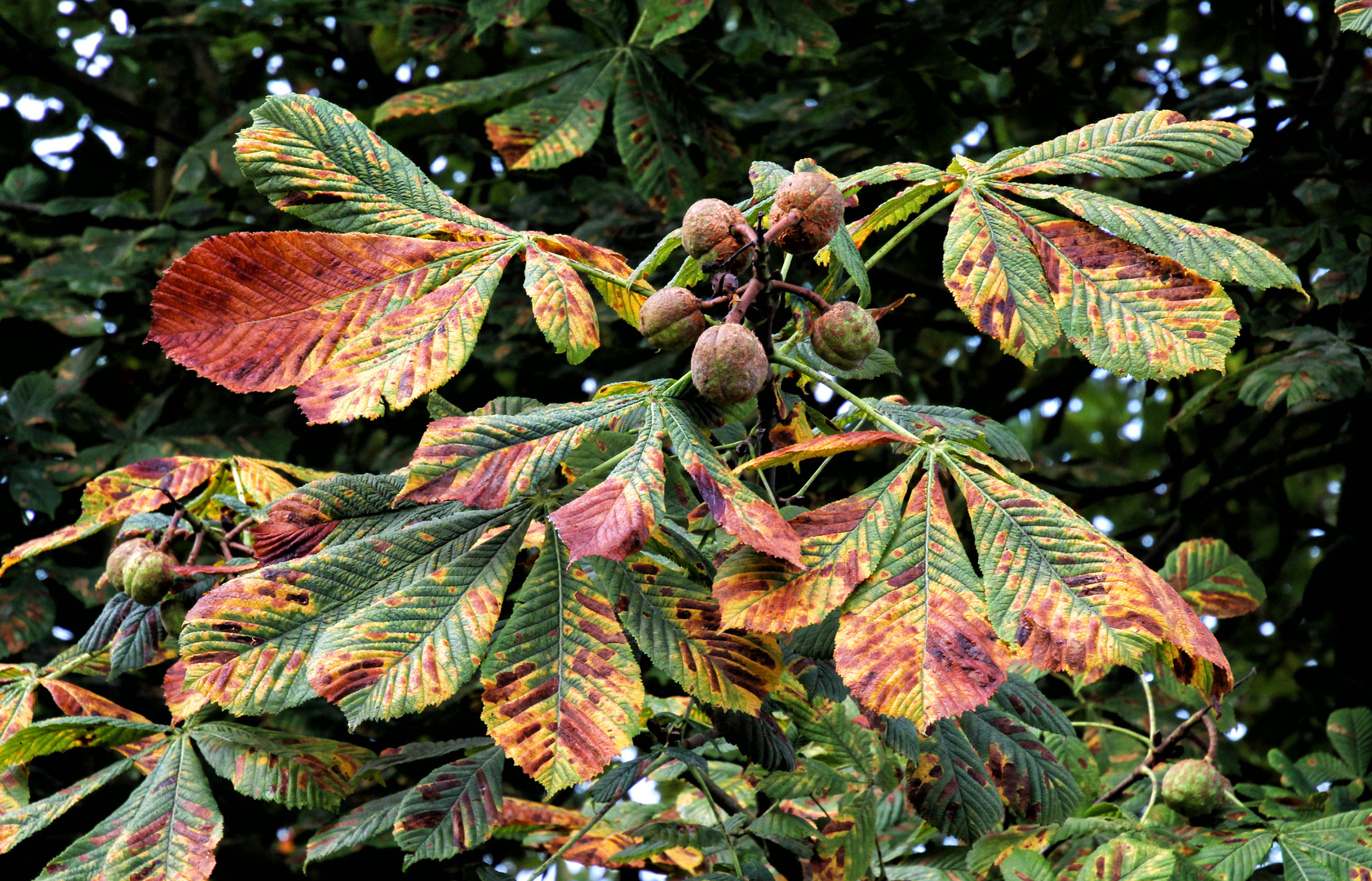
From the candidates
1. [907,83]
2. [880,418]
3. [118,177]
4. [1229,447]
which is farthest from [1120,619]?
[118,177]

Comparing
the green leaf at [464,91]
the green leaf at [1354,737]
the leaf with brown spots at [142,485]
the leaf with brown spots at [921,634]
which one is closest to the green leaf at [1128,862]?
the leaf with brown spots at [921,634]

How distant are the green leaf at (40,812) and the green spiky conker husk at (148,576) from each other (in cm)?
21

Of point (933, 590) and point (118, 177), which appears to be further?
point (118, 177)

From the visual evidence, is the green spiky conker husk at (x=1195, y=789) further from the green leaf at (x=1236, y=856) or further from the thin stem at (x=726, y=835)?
the thin stem at (x=726, y=835)

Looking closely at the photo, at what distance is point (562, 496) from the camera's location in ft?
3.63

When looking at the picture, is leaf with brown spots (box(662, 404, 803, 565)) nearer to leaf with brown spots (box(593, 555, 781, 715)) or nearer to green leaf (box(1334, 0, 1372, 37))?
leaf with brown spots (box(593, 555, 781, 715))

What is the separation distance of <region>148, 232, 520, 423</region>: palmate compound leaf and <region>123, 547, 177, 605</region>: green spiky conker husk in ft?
1.44

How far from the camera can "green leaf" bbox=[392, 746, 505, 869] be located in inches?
49.4

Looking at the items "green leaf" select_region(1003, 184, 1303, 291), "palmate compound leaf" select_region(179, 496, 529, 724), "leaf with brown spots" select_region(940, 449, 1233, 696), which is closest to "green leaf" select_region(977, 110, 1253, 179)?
"green leaf" select_region(1003, 184, 1303, 291)

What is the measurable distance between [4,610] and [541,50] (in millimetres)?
1754

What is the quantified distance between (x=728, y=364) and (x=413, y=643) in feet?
1.19

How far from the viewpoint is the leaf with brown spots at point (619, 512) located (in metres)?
0.86

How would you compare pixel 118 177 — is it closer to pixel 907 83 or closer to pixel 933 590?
pixel 907 83

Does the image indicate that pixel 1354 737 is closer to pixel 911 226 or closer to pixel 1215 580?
pixel 1215 580
